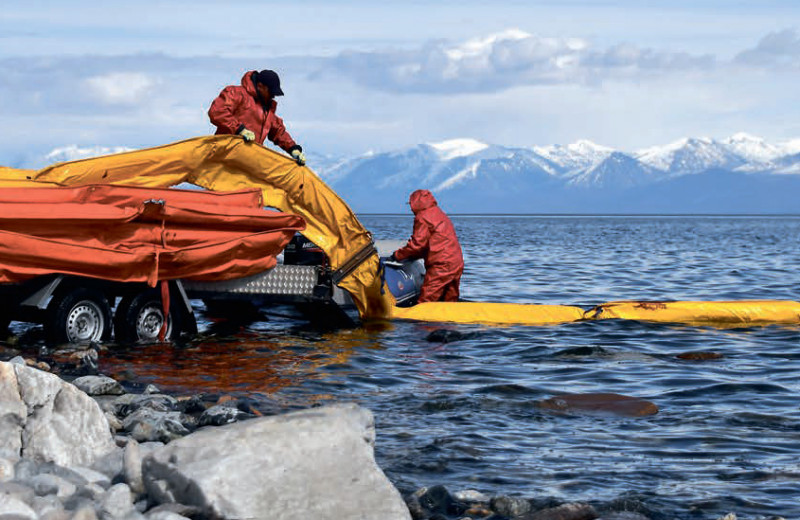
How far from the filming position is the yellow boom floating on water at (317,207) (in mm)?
14031

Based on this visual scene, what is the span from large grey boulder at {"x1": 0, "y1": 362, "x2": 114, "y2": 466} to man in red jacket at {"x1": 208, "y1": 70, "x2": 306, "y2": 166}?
794 cm

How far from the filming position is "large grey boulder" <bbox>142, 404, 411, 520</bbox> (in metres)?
5.82

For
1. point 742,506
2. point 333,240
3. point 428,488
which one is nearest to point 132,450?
point 428,488

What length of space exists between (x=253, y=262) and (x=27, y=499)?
9.04m

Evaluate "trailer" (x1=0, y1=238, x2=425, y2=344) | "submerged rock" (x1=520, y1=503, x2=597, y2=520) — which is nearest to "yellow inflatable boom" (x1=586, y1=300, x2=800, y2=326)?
"trailer" (x1=0, y1=238, x2=425, y2=344)

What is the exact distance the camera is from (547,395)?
10.9 m

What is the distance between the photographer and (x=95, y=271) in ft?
41.8

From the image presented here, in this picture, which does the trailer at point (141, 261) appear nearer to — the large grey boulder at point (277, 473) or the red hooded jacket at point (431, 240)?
the red hooded jacket at point (431, 240)

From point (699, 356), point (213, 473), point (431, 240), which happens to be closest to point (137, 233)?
point (431, 240)

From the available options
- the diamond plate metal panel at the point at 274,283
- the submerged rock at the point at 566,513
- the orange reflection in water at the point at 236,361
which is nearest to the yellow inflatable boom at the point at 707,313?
the orange reflection in water at the point at 236,361

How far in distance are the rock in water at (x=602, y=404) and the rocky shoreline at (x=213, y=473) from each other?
9.86 ft

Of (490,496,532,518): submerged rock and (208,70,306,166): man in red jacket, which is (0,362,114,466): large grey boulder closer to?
(490,496,532,518): submerged rock

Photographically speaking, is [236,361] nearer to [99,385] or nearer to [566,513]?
[99,385]

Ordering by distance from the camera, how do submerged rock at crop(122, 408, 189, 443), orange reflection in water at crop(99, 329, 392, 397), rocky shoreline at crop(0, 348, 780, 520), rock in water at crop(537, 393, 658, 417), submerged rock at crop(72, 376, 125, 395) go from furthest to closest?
orange reflection in water at crop(99, 329, 392, 397)
submerged rock at crop(72, 376, 125, 395)
rock in water at crop(537, 393, 658, 417)
submerged rock at crop(122, 408, 189, 443)
rocky shoreline at crop(0, 348, 780, 520)
